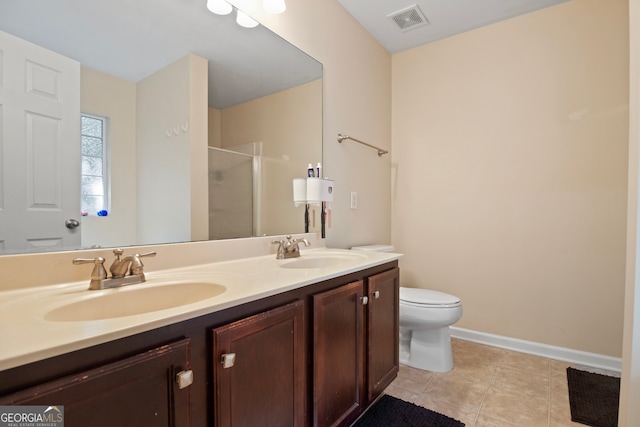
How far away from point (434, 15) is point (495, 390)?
2465mm

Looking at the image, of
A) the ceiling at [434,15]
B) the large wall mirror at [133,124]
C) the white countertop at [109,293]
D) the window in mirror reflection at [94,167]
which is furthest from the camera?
the ceiling at [434,15]

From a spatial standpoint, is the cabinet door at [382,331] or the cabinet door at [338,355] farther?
the cabinet door at [382,331]

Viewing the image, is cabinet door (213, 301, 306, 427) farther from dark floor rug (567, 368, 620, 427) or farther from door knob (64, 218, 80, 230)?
dark floor rug (567, 368, 620, 427)

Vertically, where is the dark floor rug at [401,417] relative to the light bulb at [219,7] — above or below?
below

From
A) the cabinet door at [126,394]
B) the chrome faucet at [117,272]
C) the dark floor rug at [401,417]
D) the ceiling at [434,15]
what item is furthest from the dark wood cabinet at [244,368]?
the ceiling at [434,15]

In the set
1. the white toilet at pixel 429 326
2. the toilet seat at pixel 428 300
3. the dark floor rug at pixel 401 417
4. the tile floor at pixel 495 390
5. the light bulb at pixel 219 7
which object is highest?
the light bulb at pixel 219 7

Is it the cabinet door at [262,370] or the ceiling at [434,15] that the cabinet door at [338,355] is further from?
the ceiling at [434,15]

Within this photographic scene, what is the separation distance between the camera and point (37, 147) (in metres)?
0.90

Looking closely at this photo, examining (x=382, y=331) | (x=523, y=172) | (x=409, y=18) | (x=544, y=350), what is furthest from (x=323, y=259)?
(x=409, y=18)

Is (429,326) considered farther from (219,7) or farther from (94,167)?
(219,7)

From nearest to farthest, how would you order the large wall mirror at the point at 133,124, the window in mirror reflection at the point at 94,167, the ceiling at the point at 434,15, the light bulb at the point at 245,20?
the large wall mirror at the point at 133,124
the window in mirror reflection at the point at 94,167
the light bulb at the point at 245,20
the ceiling at the point at 434,15

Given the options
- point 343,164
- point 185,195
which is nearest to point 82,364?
point 185,195

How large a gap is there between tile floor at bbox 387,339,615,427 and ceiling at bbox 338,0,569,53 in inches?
95.1

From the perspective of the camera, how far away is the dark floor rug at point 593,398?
57.6 inches
